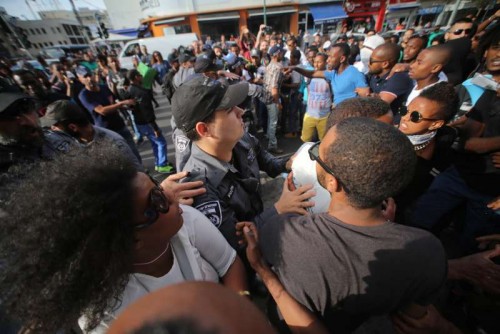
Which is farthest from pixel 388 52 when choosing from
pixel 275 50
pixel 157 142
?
pixel 157 142

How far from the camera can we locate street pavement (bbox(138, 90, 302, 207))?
12.8 feet

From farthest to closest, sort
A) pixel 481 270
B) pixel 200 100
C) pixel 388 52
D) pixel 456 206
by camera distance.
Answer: pixel 388 52, pixel 456 206, pixel 200 100, pixel 481 270

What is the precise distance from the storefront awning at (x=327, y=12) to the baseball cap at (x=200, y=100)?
28.3 meters

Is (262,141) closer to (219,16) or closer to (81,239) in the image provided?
(81,239)

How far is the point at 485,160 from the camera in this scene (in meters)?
2.02

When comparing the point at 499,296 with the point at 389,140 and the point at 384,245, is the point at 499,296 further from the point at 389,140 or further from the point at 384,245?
the point at 389,140

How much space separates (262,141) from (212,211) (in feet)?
14.7

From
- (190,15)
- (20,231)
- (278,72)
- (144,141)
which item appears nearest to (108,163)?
(20,231)

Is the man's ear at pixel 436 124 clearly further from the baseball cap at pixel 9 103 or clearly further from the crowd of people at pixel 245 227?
the baseball cap at pixel 9 103

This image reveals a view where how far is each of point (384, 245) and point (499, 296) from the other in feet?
4.70

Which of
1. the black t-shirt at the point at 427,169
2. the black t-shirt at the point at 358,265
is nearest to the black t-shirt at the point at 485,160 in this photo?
the black t-shirt at the point at 427,169

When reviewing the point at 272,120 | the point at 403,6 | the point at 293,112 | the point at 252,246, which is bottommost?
the point at 293,112

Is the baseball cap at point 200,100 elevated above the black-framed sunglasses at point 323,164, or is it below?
above

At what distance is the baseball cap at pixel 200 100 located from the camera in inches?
61.9
